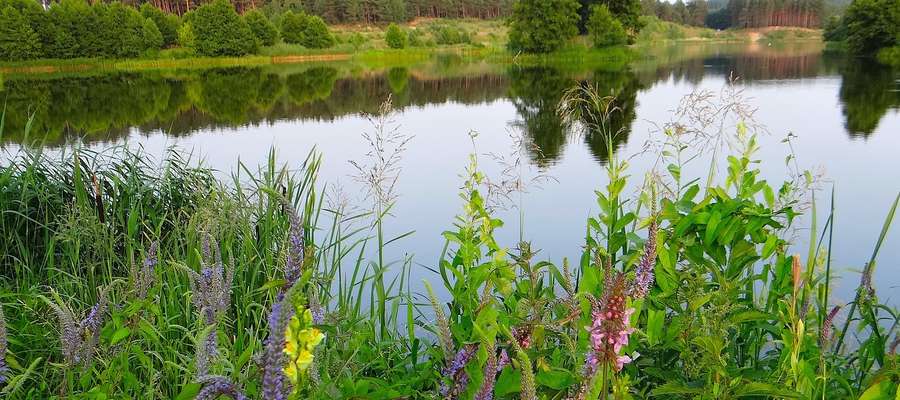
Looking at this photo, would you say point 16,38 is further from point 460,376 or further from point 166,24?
point 460,376

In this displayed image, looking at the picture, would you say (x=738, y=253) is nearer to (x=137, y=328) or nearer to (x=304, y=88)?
(x=137, y=328)

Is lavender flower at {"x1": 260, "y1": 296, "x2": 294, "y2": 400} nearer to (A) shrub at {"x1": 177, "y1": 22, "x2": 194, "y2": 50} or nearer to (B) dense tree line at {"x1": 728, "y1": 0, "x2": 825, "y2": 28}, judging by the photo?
(A) shrub at {"x1": 177, "y1": 22, "x2": 194, "y2": 50}

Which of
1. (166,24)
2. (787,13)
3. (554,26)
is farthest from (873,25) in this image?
(787,13)

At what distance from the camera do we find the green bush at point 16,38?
45.9m

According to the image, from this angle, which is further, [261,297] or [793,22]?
[793,22]

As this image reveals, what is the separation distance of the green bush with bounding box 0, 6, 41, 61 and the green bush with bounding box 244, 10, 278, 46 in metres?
18.1

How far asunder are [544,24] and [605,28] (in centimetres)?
497

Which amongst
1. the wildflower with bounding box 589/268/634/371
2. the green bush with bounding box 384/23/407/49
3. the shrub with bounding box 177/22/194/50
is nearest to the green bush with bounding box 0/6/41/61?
the shrub with bounding box 177/22/194/50

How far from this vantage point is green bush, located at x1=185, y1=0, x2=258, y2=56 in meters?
56.7

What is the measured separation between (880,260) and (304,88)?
26932mm

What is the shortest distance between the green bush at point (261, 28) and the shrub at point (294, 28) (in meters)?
3.14

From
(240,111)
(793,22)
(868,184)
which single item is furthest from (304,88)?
(793,22)

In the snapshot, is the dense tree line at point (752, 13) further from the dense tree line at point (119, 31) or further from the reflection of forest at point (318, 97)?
the reflection of forest at point (318, 97)

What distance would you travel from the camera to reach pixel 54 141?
1590 cm
